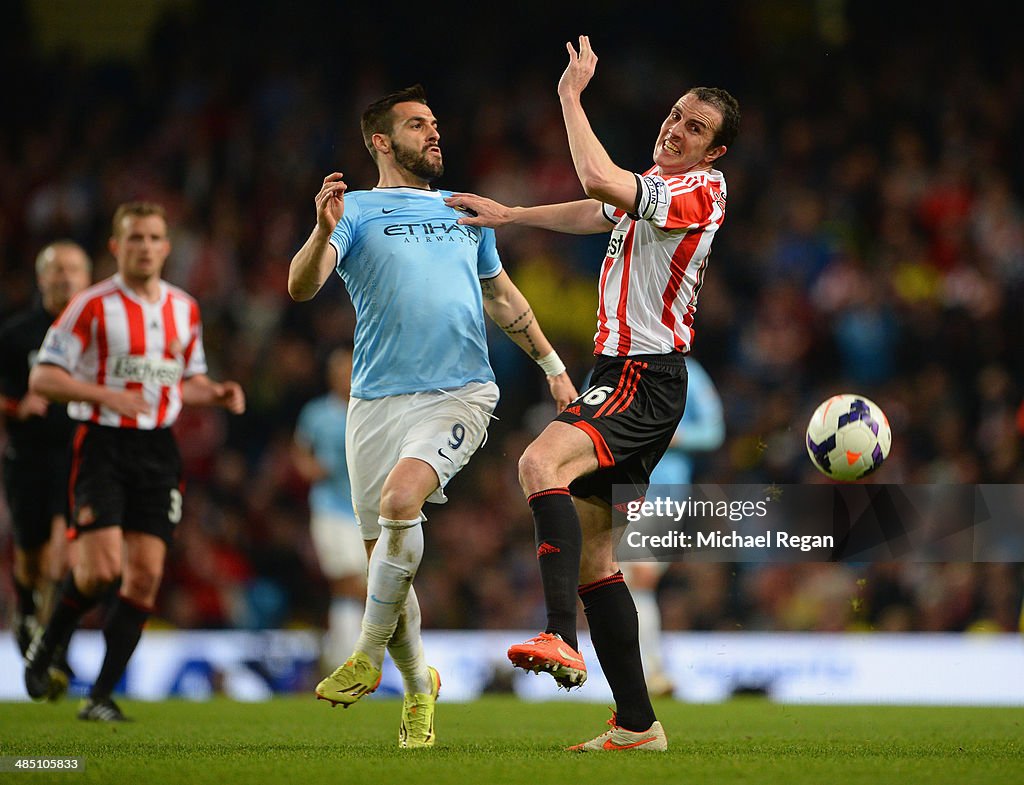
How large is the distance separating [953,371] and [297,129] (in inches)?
250

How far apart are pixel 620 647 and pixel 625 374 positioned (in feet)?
3.08

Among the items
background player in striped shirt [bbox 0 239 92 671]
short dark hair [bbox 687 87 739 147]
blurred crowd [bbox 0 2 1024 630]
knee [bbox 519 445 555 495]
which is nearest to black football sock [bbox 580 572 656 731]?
knee [bbox 519 445 555 495]

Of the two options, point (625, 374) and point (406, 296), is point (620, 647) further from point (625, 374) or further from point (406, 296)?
point (406, 296)

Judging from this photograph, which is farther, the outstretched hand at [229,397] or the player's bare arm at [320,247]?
the outstretched hand at [229,397]

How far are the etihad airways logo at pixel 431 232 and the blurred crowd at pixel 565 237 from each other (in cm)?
490

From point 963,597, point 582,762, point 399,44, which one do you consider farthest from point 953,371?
point 582,762

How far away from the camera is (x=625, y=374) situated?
4996 mm

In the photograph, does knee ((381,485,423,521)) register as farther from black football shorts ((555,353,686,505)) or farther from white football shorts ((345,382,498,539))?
black football shorts ((555,353,686,505))

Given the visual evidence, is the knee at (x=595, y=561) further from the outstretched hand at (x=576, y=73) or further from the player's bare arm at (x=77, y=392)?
the player's bare arm at (x=77, y=392)

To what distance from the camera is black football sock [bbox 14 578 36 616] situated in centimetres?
805

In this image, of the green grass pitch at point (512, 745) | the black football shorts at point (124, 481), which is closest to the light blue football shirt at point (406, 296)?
the green grass pitch at point (512, 745)

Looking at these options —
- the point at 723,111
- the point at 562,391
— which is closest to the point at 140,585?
the point at 562,391

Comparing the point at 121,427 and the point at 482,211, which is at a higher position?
the point at 482,211

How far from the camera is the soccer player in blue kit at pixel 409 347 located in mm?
5105
